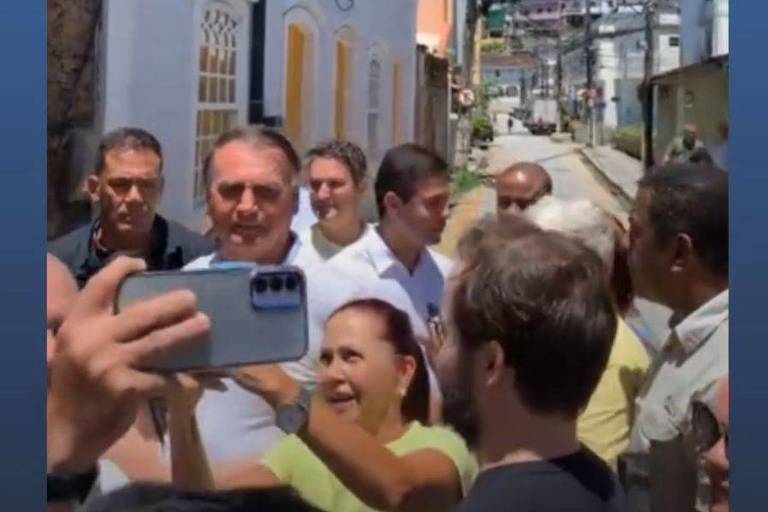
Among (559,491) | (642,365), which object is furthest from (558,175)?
(559,491)

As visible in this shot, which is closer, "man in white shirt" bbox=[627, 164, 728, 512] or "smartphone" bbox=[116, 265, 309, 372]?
"smartphone" bbox=[116, 265, 309, 372]

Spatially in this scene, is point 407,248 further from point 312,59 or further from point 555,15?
point 555,15

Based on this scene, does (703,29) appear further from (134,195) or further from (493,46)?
(134,195)

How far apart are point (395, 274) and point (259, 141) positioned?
24 cm

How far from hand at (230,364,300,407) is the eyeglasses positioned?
1.66ft

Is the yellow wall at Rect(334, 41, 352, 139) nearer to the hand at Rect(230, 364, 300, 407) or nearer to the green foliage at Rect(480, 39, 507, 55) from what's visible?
the green foliage at Rect(480, 39, 507, 55)

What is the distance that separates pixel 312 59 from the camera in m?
2.01

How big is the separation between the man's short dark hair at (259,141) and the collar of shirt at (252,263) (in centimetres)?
8

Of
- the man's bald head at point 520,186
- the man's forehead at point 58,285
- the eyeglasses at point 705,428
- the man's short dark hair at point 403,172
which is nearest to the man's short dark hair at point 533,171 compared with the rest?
the man's bald head at point 520,186

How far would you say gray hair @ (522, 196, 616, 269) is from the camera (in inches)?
74.9

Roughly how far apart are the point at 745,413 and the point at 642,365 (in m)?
0.21

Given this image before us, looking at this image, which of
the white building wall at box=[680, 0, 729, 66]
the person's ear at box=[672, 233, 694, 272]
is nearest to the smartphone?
the person's ear at box=[672, 233, 694, 272]

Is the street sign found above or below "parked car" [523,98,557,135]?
above

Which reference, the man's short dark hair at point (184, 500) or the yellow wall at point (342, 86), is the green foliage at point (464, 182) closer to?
the yellow wall at point (342, 86)
